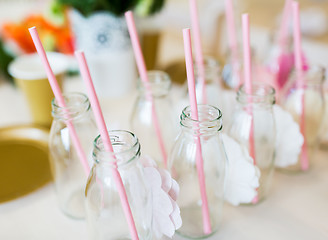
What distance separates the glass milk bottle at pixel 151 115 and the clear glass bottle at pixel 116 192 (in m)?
0.14

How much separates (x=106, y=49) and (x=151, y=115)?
29cm

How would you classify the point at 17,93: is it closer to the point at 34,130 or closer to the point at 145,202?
the point at 34,130

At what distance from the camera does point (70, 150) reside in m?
0.49

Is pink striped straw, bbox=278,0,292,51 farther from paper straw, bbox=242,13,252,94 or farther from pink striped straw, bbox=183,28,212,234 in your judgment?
pink striped straw, bbox=183,28,212,234

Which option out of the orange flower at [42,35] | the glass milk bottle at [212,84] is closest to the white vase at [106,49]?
the orange flower at [42,35]

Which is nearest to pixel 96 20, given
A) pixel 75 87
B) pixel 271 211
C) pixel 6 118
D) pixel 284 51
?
pixel 75 87

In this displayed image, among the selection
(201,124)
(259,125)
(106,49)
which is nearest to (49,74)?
(201,124)

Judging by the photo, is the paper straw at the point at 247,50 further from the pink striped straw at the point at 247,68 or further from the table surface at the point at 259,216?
the table surface at the point at 259,216

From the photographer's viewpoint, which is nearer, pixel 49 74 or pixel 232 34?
pixel 49 74

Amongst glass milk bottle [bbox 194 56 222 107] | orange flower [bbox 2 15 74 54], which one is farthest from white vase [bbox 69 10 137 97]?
glass milk bottle [bbox 194 56 222 107]

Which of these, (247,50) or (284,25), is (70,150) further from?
(284,25)

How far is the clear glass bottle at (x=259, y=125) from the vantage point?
1.52 ft

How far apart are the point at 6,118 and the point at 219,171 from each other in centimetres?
50

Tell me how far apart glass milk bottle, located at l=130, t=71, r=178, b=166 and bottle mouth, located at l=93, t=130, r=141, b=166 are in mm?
154
